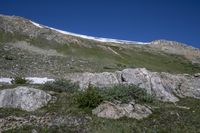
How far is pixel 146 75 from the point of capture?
32594 mm

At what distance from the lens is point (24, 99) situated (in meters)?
20.9

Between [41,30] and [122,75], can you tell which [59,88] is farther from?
[41,30]

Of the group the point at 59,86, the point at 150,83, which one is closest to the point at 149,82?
the point at 150,83

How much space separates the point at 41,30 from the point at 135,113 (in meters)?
92.7

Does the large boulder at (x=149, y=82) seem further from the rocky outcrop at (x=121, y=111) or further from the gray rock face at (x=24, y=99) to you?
the gray rock face at (x=24, y=99)

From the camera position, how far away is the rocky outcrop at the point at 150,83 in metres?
29.3

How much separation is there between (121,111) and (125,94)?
308cm

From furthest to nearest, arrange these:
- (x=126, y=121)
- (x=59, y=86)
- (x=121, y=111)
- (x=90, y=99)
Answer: (x=59, y=86) < (x=90, y=99) < (x=121, y=111) < (x=126, y=121)

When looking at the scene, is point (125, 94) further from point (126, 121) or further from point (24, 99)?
point (24, 99)

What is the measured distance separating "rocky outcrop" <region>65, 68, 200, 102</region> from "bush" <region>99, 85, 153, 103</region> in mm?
4335

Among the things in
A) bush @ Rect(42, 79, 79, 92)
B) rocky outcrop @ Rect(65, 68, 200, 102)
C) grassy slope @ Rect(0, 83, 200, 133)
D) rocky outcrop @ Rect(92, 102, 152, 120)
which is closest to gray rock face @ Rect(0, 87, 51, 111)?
grassy slope @ Rect(0, 83, 200, 133)

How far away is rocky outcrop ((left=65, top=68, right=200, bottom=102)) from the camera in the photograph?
96.0 feet

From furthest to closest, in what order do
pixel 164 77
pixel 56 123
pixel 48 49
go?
pixel 48 49, pixel 164 77, pixel 56 123

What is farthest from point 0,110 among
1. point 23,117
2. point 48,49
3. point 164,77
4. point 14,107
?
point 48,49
